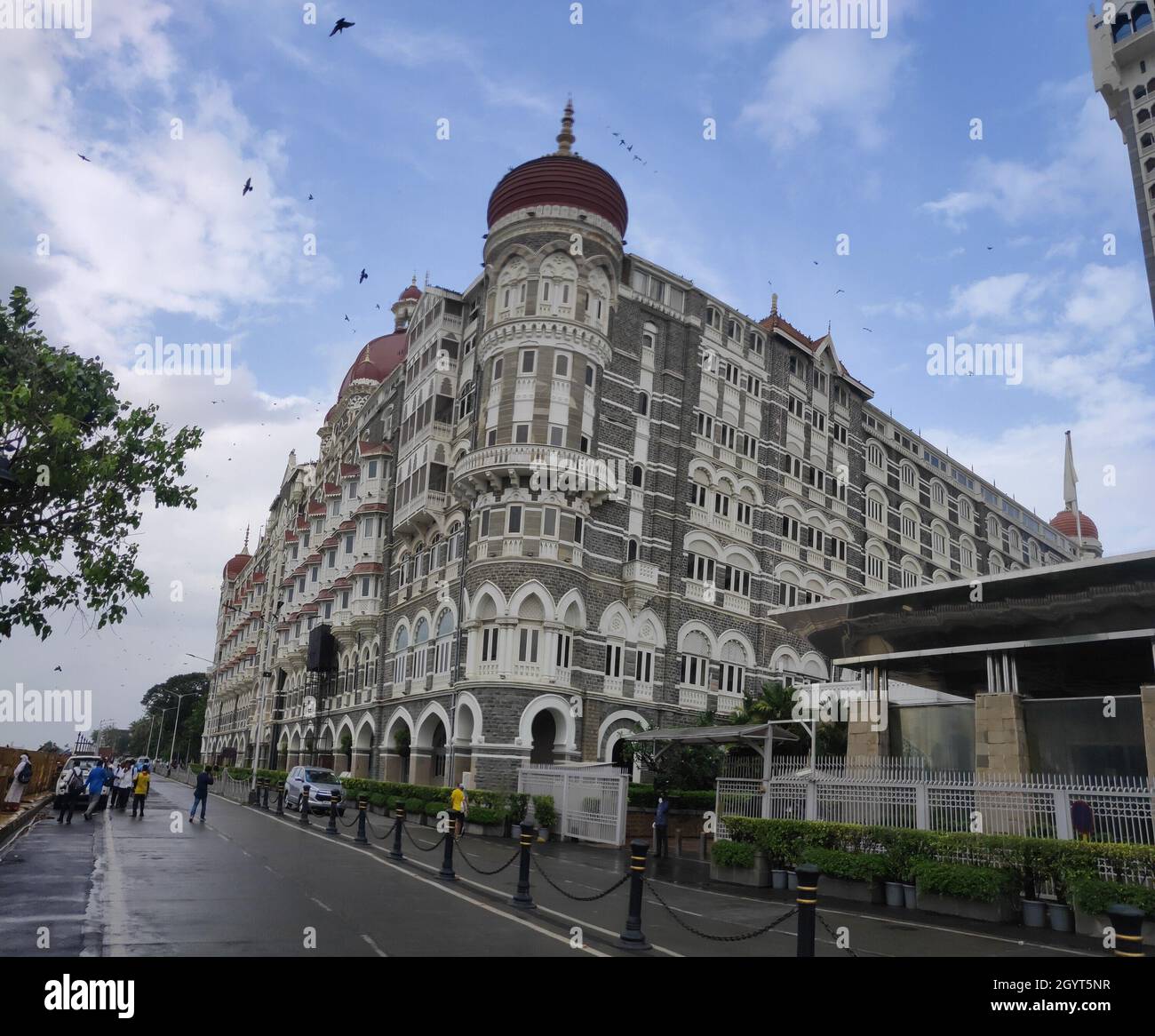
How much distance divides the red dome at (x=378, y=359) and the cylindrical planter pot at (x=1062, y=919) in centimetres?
5362

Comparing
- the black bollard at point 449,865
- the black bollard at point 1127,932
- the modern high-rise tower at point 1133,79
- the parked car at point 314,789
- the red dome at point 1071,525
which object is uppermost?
the modern high-rise tower at point 1133,79

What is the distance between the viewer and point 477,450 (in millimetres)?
36062

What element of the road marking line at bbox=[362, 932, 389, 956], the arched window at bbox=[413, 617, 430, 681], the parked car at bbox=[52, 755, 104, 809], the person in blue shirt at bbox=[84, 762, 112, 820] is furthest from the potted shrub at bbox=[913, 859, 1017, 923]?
the arched window at bbox=[413, 617, 430, 681]

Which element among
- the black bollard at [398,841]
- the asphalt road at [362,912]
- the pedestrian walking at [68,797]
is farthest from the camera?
the pedestrian walking at [68,797]

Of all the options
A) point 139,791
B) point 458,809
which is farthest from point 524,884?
point 139,791

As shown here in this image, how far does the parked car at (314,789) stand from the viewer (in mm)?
34594

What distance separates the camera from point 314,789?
114ft

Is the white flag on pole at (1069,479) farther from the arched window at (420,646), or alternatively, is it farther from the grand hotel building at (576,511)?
the arched window at (420,646)

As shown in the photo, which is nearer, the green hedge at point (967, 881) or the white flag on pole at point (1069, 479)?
the green hedge at point (967, 881)

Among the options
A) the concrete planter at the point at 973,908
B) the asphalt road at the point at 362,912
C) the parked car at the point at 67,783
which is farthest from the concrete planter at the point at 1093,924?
the parked car at the point at 67,783

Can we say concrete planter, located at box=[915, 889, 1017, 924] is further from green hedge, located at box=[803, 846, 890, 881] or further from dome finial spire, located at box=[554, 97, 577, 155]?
dome finial spire, located at box=[554, 97, 577, 155]
